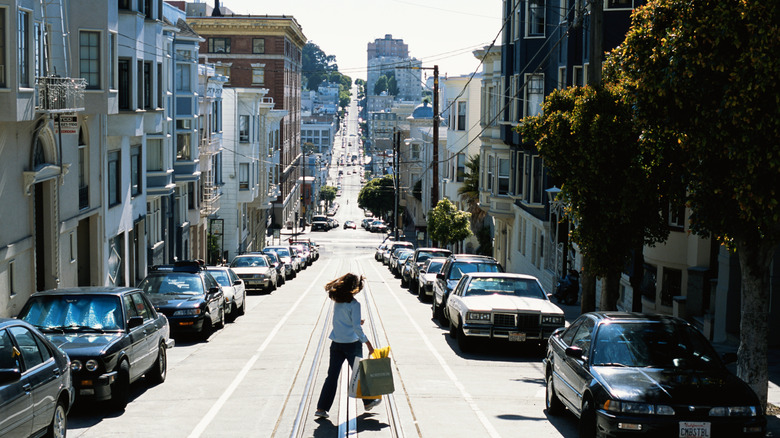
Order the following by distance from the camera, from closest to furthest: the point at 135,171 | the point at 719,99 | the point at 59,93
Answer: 1. the point at 719,99
2. the point at 59,93
3. the point at 135,171

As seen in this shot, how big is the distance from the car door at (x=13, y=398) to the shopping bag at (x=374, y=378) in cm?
370

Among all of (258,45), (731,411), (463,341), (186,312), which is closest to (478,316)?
(463,341)

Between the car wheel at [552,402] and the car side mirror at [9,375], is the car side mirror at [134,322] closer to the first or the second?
the car side mirror at [9,375]

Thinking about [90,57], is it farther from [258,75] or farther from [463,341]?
[258,75]

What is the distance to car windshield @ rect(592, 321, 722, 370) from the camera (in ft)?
34.2

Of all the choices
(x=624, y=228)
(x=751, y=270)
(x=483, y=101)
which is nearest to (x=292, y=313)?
(x=624, y=228)

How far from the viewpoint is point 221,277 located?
24.8 m

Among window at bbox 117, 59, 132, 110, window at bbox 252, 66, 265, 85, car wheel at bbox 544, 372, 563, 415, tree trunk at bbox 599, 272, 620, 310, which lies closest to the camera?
car wheel at bbox 544, 372, 563, 415

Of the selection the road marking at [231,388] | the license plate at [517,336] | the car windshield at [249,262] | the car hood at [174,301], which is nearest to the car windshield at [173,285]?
the car hood at [174,301]

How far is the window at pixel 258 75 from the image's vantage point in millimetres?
85125

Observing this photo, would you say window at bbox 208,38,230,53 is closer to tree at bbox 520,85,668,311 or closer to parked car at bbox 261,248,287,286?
parked car at bbox 261,248,287,286

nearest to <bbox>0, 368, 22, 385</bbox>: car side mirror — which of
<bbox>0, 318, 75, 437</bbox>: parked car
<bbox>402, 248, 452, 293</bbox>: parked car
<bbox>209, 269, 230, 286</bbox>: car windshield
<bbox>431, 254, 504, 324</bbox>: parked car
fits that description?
<bbox>0, 318, 75, 437</bbox>: parked car

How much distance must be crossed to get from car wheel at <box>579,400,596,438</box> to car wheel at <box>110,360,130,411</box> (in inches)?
227

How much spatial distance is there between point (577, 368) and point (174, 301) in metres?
11.4
